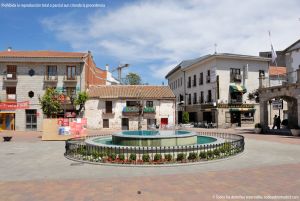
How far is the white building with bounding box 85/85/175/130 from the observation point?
37.5 m

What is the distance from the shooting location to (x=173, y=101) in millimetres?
38906

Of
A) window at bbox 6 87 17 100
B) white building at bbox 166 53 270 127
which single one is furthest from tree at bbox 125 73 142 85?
window at bbox 6 87 17 100

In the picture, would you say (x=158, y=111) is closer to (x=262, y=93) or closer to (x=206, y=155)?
(x=262, y=93)

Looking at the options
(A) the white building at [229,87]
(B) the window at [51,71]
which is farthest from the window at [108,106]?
(A) the white building at [229,87]

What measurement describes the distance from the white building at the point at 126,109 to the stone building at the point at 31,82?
292 centimetres

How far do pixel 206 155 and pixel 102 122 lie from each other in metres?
27.3

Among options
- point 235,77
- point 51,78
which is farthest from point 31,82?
point 235,77

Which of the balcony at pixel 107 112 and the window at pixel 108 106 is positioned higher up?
the window at pixel 108 106

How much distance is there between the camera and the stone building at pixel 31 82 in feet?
118

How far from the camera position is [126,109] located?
3753 centimetres

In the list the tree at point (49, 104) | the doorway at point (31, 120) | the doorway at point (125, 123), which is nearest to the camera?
the tree at point (49, 104)

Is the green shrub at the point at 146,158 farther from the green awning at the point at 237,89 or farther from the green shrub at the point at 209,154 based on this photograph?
the green awning at the point at 237,89

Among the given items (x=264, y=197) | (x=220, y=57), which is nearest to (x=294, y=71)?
(x=220, y=57)

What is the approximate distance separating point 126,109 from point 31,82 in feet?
43.6
